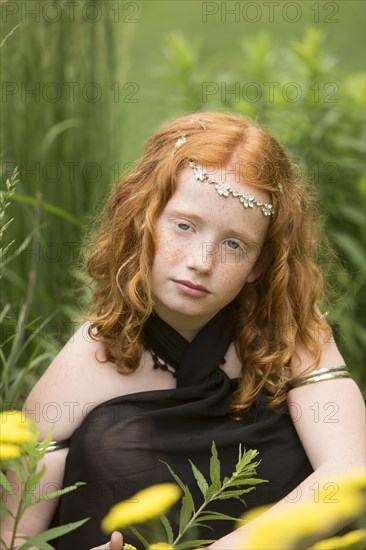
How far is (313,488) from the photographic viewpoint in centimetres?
181

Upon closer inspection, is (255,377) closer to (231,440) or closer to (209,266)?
(231,440)

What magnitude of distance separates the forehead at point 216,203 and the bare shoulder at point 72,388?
0.35 m

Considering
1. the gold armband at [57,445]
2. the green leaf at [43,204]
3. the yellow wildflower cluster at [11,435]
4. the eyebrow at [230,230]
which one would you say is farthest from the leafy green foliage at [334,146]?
the yellow wildflower cluster at [11,435]

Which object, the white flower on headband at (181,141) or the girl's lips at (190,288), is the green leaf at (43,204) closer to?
the white flower on headband at (181,141)

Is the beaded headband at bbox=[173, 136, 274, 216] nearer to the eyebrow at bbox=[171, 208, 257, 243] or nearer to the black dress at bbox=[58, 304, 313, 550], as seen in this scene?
the eyebrow at bbox=[171, 208, 257, 243]

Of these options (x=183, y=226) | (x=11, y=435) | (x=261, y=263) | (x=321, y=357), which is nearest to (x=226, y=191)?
(x=183, y=226)

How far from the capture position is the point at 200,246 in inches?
70.0

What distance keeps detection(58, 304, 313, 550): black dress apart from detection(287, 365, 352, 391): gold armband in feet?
0.20

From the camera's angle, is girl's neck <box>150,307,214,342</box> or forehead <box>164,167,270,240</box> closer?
forehead <box>164,167,270,240</box>

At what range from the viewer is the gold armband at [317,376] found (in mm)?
1928

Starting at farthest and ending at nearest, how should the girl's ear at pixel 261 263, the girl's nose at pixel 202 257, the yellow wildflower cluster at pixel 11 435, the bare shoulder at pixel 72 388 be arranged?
the girl's ear at pixel 261 263
the bare shoulder at pixel 72 388
the girl's nose at pixel 202 257
the yellow wildflower cluster at pixel 11 435

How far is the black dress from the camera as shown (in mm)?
1824

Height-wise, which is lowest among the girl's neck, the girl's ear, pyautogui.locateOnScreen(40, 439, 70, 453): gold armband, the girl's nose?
pyautogui.locateOnScreen(40, 439, 70, 453): gold armband

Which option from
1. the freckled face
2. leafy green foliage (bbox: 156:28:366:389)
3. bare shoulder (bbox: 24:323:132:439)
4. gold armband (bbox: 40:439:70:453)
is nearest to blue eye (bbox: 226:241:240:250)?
the freckled face
